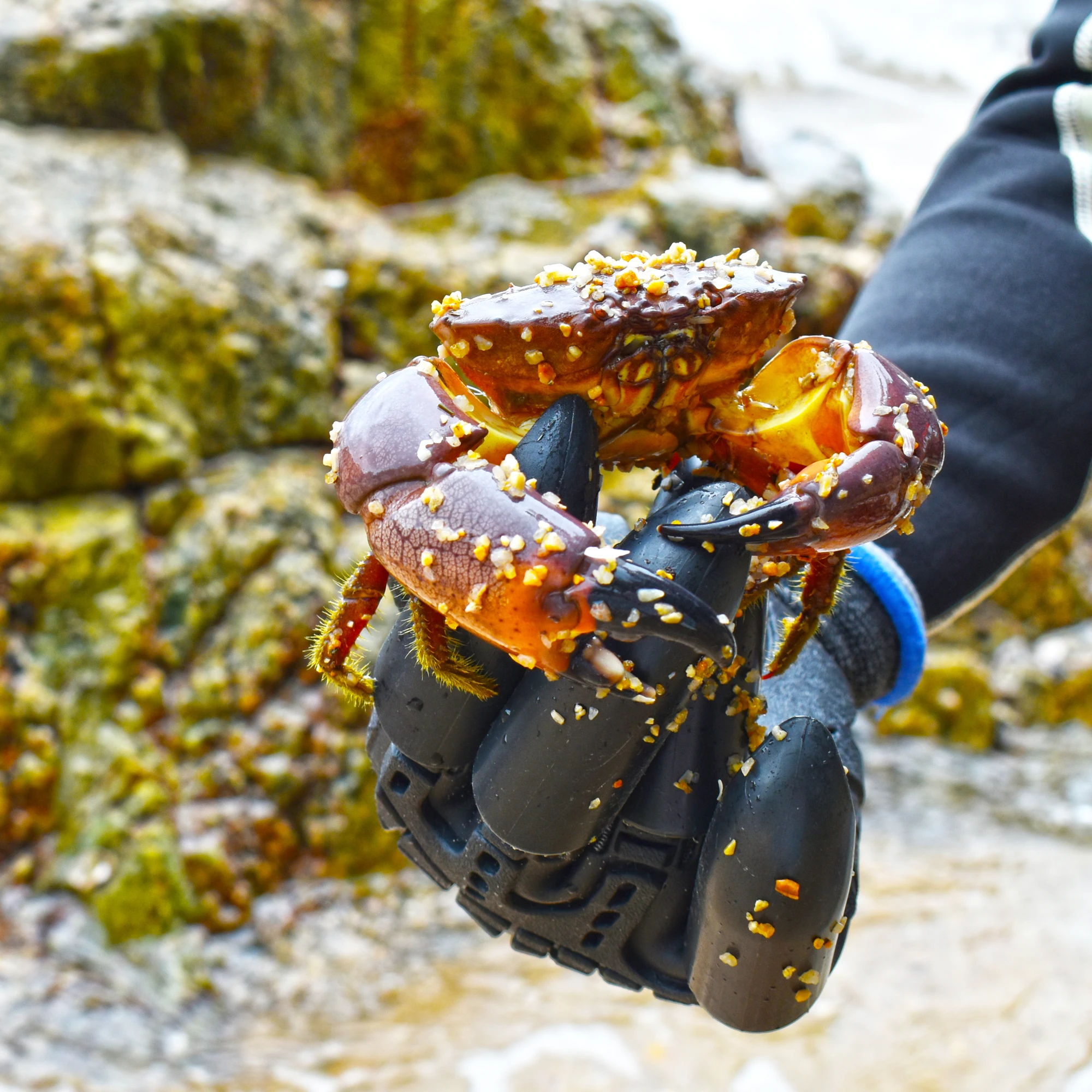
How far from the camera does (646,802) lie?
50.1 inches

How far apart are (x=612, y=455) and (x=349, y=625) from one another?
1.49 ft

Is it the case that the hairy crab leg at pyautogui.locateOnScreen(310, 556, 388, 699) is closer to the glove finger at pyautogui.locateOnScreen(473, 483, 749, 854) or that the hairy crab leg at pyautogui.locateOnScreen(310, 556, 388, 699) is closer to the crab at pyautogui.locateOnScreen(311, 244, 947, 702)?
the crab at pyautogui.locateOnScreen(311, 244, 947, 702)

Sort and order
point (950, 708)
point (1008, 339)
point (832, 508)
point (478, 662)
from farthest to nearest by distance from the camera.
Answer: point (950, 708) < point (1008, 339) < point (478, 662) < point (832, 508)

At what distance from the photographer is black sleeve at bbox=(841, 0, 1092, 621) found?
72.1 inches

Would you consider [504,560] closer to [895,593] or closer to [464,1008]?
[895,593]

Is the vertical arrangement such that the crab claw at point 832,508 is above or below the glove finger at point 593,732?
above

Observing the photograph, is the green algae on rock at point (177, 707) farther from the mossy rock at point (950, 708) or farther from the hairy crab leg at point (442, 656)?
the mossy rock at point (950, 708)

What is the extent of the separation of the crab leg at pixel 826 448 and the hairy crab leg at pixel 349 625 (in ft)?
1.48

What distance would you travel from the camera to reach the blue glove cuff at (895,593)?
1718 millimetres

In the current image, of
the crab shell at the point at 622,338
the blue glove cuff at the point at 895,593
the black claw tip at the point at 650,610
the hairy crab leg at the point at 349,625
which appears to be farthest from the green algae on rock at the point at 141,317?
the black claw tip at the point at 650,610

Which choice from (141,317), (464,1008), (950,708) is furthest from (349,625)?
(950,708)

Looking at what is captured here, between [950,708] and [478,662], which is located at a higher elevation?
[478,662]

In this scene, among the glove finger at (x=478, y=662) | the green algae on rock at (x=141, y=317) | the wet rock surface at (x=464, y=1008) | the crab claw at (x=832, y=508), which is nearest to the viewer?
the crab claw at (x=832, y=508)

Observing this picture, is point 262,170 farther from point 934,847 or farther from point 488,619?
point 934,847
